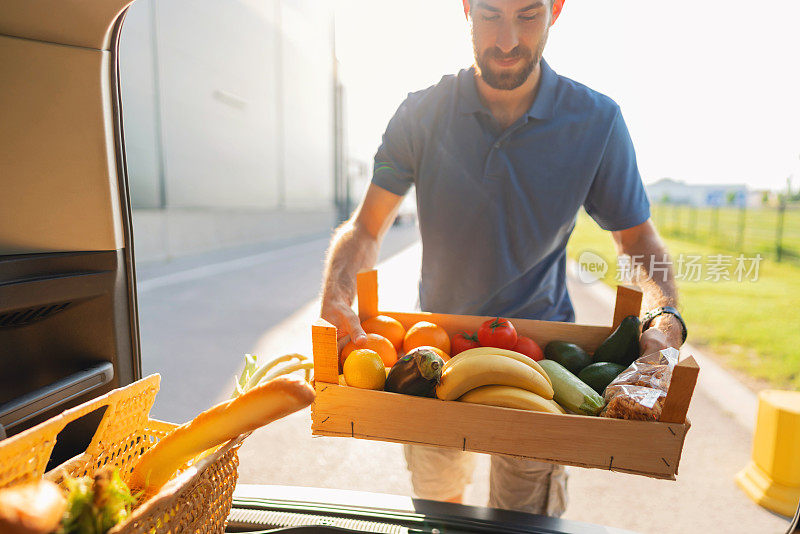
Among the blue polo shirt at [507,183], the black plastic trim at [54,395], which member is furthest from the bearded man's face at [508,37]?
the black plastic trim at [54,395]

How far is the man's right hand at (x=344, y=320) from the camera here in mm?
1077

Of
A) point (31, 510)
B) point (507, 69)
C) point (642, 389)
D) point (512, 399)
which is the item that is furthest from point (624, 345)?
point (31, 510)

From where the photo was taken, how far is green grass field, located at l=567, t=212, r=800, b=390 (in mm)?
4508

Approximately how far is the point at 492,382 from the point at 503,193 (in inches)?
35.1

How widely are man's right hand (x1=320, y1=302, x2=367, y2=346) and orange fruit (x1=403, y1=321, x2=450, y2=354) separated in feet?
0.36

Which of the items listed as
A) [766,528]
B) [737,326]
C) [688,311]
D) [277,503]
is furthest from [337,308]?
[688,311]

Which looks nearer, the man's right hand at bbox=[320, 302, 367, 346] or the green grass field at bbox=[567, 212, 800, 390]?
the man's right hand at bbox=[320, 302, 367, 346]

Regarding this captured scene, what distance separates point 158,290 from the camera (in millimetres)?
6898

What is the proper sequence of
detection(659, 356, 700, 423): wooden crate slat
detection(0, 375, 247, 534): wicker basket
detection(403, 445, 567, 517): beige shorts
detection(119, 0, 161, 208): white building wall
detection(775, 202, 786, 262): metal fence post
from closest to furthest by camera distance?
detection(0, 375, 247, 534): wicker basket < detection(659, 356, 700, 423): wooden crate slat < detection(403, 445, 567, 517): beige shorts < detection(775, 202, 786, 262): metal fence post < detection(119, 0, 161, 208): white building wall

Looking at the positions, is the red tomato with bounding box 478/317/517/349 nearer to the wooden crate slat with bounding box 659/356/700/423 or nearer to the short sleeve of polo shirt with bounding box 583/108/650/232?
the wooden crate slat with bounding box 659/356/700/423

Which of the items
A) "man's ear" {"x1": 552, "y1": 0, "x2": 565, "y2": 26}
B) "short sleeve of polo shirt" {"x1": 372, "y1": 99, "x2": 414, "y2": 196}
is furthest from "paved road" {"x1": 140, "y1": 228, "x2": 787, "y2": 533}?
"man's ear" {"x1": 552, "y1": 0, "x2": 565, "y2": 26}

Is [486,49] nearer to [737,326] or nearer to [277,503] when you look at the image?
[277,503]

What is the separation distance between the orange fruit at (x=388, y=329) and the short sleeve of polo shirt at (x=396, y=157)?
0.67 m

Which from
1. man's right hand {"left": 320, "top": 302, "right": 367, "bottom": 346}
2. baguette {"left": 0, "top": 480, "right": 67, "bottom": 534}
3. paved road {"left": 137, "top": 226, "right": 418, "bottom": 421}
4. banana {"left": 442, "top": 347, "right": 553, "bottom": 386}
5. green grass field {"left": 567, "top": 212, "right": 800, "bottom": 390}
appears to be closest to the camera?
baguette {"left": 0, "top": 480, "right": 67, "bottom": 534}
